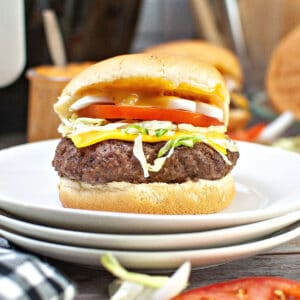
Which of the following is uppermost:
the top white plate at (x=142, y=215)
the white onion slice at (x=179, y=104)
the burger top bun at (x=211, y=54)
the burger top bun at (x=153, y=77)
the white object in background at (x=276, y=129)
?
the burger top bun at (x=153, y=77)

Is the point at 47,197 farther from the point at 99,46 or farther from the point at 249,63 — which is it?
the point at 249,63

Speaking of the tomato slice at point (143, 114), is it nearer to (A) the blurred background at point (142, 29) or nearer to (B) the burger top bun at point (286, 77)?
(A) the blurred background at point (142, 29)

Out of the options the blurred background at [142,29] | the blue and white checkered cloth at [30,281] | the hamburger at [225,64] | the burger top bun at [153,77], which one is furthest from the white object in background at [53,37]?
the blue and white checkered cloth at [30,281]

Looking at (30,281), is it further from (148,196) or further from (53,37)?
(53,37)

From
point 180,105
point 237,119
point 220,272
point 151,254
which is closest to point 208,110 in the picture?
point 180,105

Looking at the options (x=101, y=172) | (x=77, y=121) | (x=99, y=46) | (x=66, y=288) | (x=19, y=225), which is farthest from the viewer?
(x=99, y=46)

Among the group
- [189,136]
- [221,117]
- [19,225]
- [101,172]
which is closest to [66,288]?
[19,225]

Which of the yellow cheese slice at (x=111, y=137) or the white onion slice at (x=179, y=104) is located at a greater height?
the white onion slice at (x=179, y=104)
